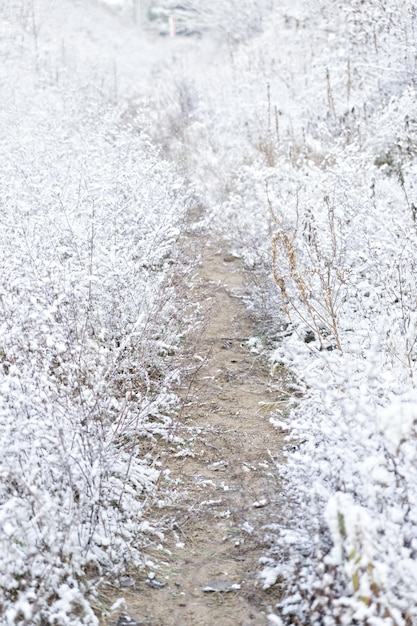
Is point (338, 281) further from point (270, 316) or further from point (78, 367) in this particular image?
point (78, 367)

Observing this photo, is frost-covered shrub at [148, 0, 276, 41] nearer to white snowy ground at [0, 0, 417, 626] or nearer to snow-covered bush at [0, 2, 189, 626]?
white snowy ground at [0, 0, 417, 626]

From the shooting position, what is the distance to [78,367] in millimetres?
3176

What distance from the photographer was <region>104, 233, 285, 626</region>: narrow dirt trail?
2.69 meters

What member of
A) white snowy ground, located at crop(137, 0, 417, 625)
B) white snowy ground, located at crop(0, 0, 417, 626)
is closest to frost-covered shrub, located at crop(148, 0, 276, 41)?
white snowy ground, located at crop(137, 0, 417, 625)

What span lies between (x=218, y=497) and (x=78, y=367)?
983mm

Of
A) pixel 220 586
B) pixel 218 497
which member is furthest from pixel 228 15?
pixel 220 586

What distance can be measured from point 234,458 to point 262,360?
1380 mm

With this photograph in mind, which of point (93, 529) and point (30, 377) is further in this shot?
point (30, 377)

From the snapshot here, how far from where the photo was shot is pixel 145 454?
3.79 m

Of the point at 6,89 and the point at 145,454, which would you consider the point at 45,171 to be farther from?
the point at 6,89

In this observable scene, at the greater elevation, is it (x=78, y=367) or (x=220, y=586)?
(x=78, y=367)

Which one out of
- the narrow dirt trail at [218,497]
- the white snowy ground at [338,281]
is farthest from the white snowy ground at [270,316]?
the narrow dirt trail at [218,497]

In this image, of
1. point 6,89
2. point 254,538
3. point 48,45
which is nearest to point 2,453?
point 254,538

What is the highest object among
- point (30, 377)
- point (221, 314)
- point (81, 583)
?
point (30, 377)
